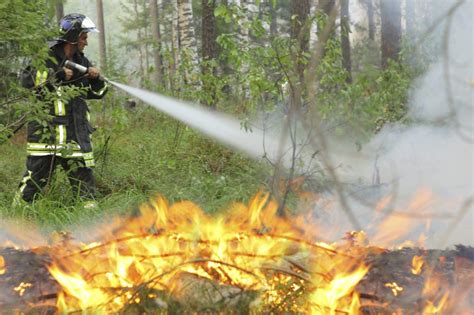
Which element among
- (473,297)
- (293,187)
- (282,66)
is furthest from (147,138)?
(473,297)

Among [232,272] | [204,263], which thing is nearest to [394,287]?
[232,272]

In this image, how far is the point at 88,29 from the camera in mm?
5035

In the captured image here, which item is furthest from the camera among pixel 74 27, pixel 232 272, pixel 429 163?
pixel 74 27

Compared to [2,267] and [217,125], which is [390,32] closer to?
[217,125]

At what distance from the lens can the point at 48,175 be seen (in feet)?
17.0

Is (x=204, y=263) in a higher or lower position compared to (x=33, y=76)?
lower

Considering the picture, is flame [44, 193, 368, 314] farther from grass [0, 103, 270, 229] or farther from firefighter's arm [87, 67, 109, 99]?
firefighter's arm [87, 67, 109, 99]

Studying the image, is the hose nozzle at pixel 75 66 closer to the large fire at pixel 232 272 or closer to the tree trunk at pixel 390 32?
the large fire at pixel 232 272

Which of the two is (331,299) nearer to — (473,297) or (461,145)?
(473,297)

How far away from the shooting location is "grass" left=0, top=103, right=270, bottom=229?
494 cm

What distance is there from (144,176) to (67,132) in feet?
4.11

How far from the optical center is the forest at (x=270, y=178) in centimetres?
295

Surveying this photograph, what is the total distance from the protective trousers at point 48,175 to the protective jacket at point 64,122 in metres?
0.07

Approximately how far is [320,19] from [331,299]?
2278 millimetres
